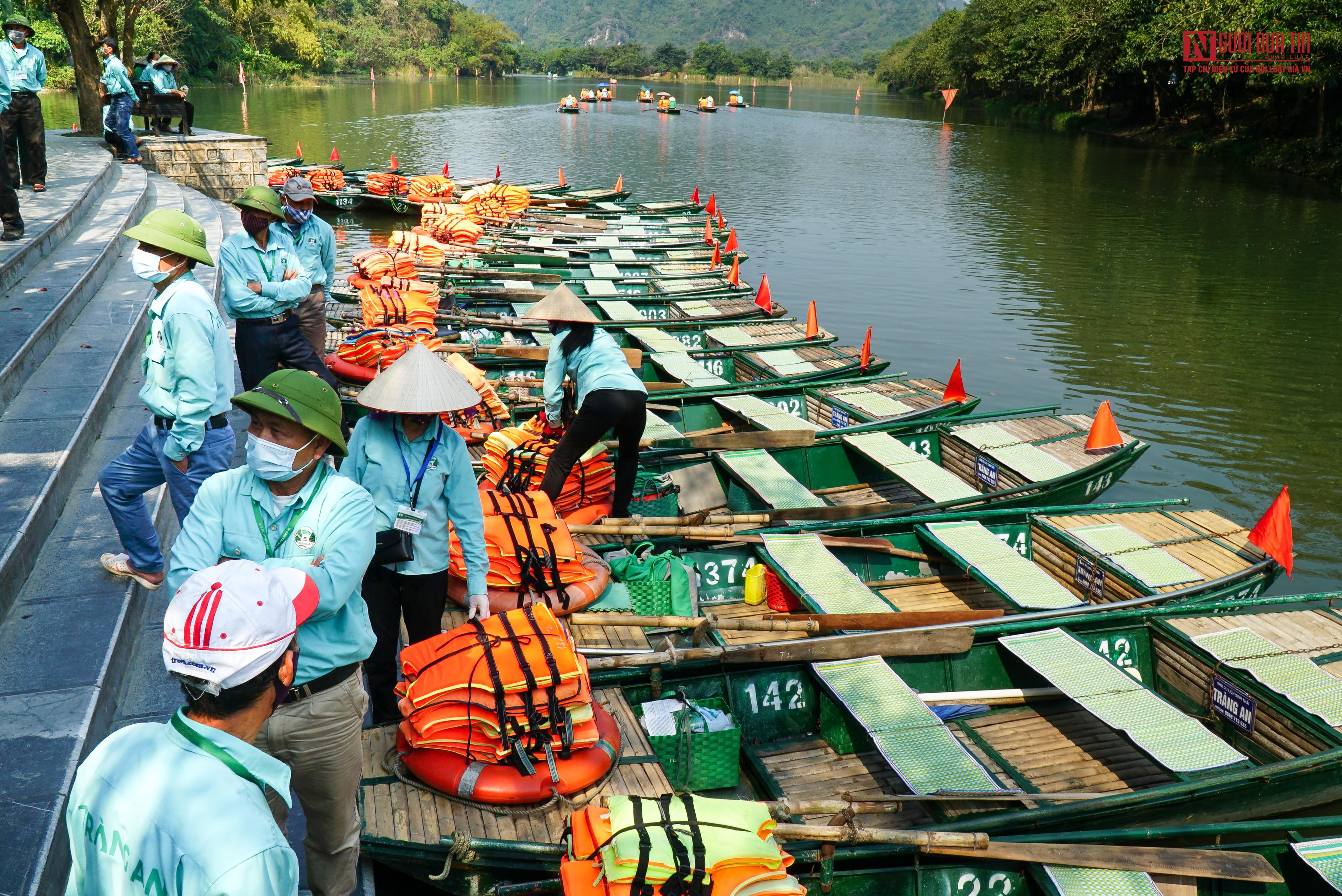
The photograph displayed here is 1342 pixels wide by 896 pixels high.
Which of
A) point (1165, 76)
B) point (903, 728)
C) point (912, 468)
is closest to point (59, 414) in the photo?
point (903, 728)

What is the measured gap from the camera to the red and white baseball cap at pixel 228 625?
219cm

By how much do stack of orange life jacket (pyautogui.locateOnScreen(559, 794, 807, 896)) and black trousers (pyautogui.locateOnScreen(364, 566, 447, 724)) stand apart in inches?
57.1

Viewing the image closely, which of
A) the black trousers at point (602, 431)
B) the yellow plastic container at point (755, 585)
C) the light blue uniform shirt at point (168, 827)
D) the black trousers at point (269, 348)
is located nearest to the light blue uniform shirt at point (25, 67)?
the black trousers at point (269, 348)

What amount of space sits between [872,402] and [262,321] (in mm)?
6693

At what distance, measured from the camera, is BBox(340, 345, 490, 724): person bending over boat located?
444 cm

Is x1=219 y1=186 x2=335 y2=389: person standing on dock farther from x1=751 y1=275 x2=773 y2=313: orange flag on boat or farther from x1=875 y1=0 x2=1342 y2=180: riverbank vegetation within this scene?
x1=875 y1=0 x2=1342 y2=180: riverbank vegetation

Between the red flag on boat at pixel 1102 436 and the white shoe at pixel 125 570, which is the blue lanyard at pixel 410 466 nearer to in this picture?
the white shoe at pixel 125 570

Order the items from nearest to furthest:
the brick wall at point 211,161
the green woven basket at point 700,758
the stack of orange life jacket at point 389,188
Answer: the green woven basket at point 700,758 → the brick wall at point 211,161 → the stack of orange life jacket at point 389,188

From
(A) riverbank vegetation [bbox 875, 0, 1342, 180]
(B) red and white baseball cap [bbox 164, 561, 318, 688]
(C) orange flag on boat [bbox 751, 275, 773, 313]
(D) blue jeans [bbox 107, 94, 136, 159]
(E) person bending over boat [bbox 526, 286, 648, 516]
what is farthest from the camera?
(A) riverbank vegetation [bbox 875, 0, 1342, 180]

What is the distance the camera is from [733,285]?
648 inches

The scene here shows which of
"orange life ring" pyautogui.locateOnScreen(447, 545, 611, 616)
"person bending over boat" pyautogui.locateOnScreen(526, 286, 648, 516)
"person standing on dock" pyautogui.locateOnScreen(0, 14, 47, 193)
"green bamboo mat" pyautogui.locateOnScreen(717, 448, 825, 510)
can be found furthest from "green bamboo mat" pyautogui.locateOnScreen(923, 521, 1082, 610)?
"person standing on dock" pyautogui.locateOnScreen(0, 14, 47, 193)

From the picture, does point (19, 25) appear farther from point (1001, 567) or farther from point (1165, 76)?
point (1165, 76)

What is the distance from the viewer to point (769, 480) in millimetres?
8648

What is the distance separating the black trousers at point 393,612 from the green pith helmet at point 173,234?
1867 mm
